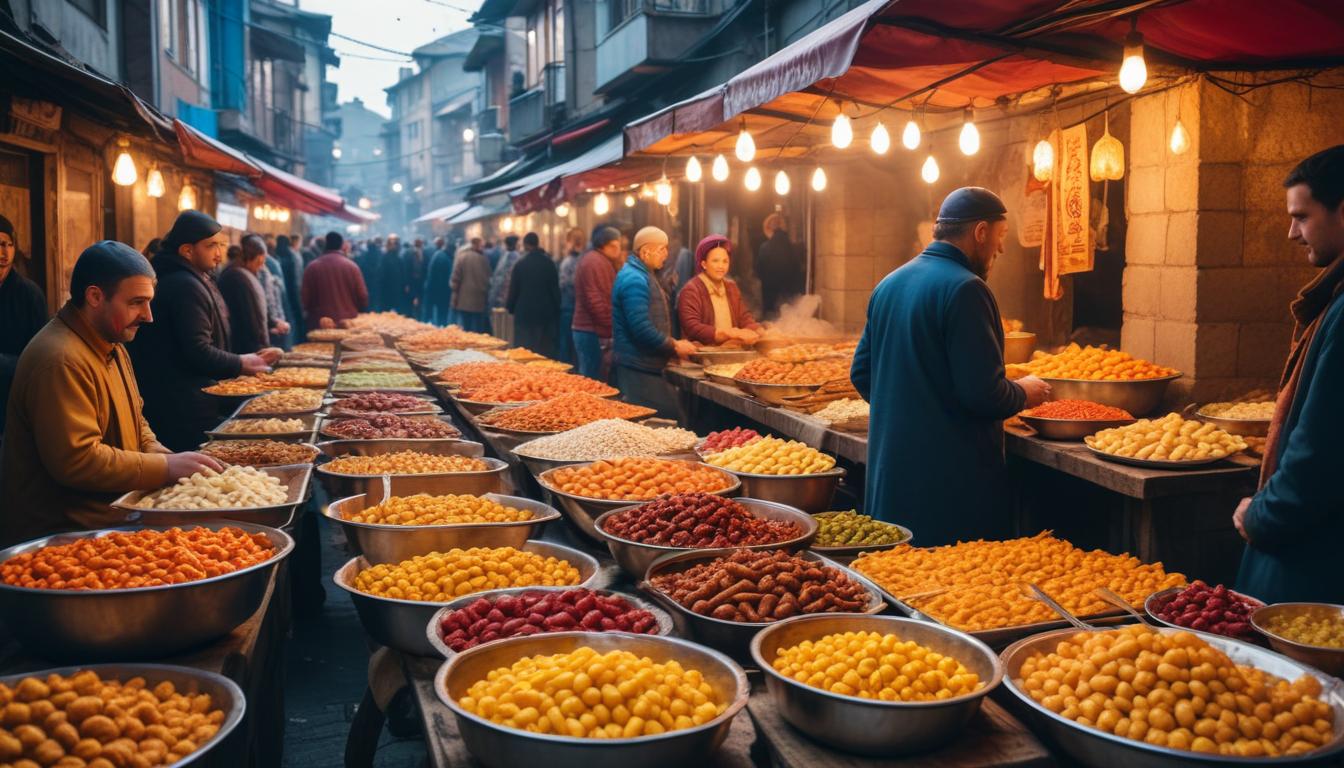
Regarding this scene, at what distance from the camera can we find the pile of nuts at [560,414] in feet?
20.2

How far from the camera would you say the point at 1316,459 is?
3168 mm

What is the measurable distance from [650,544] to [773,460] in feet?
4.66

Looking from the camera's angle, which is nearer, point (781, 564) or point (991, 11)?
point (781, 564)

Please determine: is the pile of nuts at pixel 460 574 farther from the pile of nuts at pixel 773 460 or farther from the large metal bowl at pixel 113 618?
the pile of nuts at pixel 773 460

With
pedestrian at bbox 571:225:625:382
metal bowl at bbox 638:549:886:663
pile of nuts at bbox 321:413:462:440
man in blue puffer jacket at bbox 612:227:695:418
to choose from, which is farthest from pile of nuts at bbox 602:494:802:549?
pedestrian at bbox 571:225:625:382

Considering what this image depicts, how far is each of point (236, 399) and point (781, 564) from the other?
5.86 meters

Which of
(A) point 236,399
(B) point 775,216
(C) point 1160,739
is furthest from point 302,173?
(C) point 1160,739

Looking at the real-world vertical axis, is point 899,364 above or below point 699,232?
below

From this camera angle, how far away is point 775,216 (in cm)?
1455

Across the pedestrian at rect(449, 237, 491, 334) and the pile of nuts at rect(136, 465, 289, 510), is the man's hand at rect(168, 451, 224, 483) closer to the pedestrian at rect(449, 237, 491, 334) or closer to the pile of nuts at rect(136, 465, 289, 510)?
the pile of nuts at rect(136, 465, 289, 510)

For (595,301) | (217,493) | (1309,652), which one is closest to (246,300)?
(595,301)

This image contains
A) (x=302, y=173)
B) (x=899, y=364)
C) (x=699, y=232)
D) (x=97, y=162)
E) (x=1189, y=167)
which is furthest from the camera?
(x=302, y=173)

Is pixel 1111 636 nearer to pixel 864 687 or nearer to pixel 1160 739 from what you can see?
pixel 1160 739

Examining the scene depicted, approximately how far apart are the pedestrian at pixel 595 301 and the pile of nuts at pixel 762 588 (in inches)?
312
